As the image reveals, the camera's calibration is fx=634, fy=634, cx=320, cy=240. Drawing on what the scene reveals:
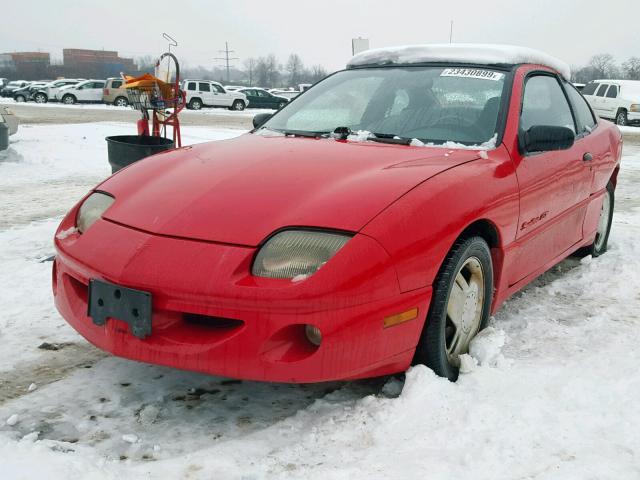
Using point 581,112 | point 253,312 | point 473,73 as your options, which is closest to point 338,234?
point 253,312

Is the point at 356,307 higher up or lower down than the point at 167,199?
lower down

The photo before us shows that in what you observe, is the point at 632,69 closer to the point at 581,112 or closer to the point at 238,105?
the point at 238,105

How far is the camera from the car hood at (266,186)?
2.27 m

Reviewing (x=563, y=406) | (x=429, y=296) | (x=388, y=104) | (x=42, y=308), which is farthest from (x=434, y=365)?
(x=42, y=308)

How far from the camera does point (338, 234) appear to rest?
2180mm

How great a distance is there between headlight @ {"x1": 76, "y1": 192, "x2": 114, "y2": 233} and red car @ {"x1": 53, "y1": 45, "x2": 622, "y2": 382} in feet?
0.03

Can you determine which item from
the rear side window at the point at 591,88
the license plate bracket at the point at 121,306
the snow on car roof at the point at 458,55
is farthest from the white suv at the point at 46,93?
the license plate bracket at the point at 121,306

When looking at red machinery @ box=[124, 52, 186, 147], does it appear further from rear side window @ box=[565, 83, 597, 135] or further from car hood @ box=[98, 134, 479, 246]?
rear side window @ box=[565, 83, 597, 135]

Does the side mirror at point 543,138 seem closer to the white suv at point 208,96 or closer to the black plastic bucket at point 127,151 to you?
the black plastic bucket at point 127,151

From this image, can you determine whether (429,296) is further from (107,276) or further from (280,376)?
(107,276)

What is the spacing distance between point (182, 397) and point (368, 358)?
816 millimetres

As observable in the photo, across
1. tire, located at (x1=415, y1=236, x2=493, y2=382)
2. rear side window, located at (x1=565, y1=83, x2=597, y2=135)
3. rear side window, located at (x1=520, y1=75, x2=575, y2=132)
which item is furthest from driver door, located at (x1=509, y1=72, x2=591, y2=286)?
tire, located at (x1=415, y1=236, x2=493, y2=382)

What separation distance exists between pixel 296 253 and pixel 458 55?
199cm

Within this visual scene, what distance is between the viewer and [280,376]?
2.12 metres
